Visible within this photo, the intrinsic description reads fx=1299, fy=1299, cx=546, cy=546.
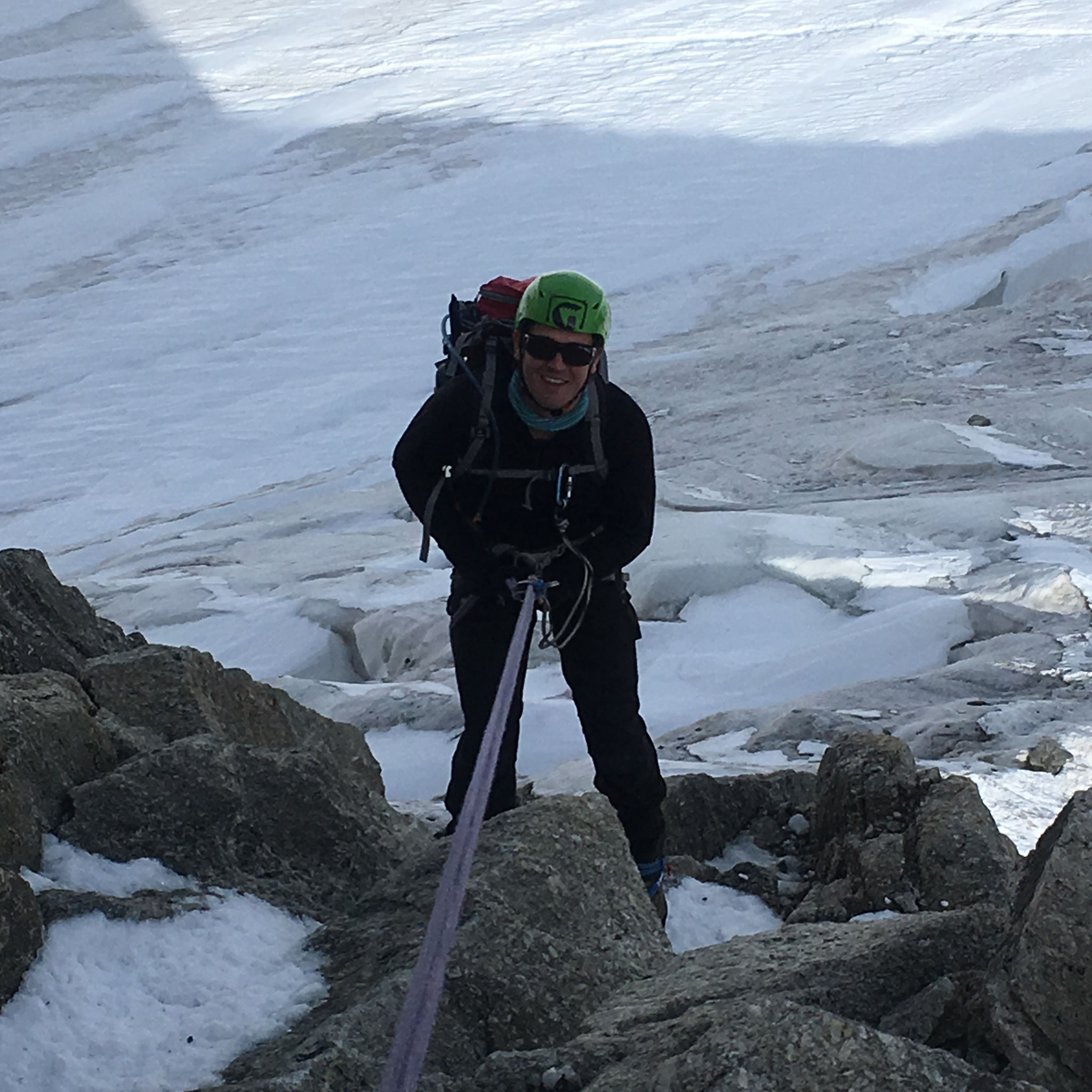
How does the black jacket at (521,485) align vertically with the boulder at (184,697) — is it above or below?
above

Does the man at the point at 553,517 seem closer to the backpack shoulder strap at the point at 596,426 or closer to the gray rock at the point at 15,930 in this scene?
the backpack shoulder strap at the point at 596,426

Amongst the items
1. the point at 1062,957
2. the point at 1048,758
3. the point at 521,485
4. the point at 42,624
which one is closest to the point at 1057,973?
the point at 1062,957

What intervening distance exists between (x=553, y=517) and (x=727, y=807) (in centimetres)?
134

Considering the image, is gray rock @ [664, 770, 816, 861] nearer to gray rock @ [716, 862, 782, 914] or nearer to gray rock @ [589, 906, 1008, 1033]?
gray rock @ [716, 862, 782, 914]

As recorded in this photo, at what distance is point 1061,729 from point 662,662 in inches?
98.0

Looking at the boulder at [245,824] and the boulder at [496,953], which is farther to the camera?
the boulder at [245,824]

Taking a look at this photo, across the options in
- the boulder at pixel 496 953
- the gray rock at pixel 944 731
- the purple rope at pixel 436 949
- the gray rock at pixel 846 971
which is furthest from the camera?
the gray rock at pixel 944 731

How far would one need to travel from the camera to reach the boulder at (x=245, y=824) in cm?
286

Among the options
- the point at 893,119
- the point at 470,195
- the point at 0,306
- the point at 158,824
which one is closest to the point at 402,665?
the point at 158,824

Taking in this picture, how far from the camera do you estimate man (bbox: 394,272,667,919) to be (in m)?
3.08

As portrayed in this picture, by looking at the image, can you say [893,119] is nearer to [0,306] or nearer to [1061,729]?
[0,306]

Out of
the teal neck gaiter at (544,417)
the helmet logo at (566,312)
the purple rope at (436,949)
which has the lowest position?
the purple rope at (436,949)

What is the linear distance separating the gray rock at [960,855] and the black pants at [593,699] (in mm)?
677

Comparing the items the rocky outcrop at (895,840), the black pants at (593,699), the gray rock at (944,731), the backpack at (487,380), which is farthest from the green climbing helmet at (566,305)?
the gray rock at (944,731)
